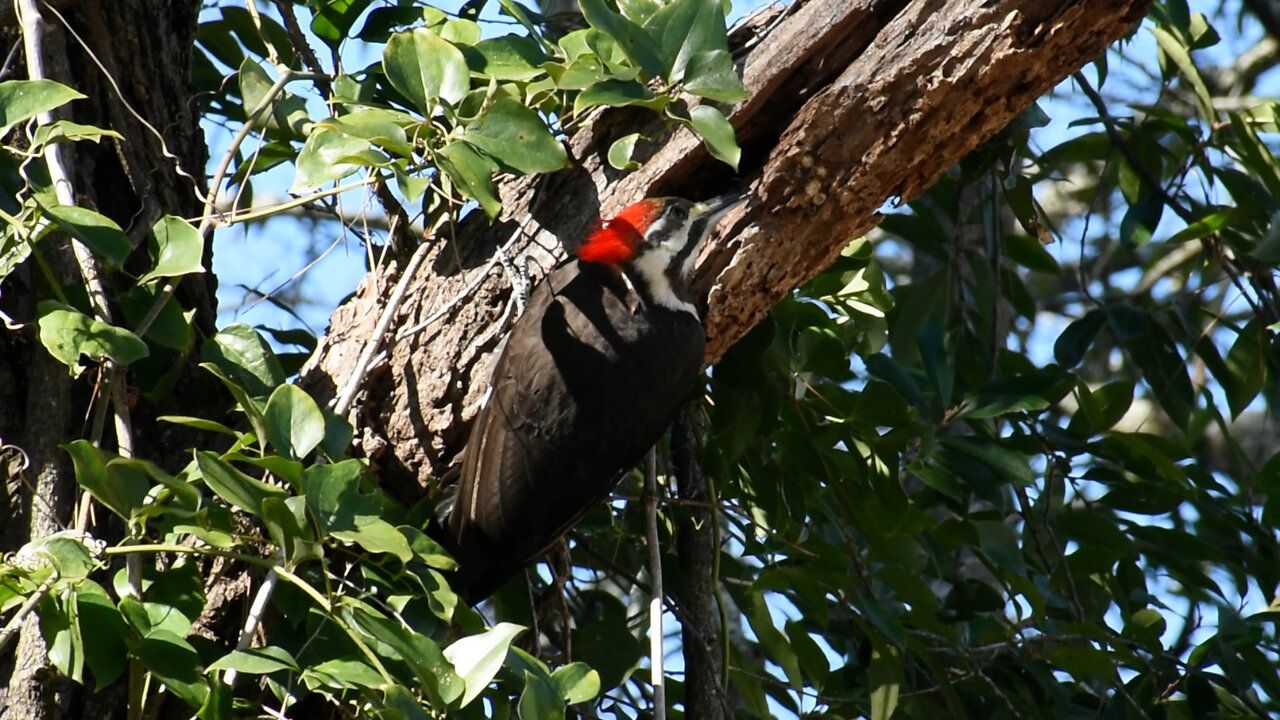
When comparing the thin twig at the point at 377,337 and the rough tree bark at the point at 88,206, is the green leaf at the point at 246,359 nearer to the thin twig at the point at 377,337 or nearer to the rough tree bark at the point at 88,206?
the thin twig at the point at 377,337

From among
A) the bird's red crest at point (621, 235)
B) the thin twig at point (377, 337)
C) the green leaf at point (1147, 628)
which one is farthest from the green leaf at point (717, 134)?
the green leaf at point (1147, 628)

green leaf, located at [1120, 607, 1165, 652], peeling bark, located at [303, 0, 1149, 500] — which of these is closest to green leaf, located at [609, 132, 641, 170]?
peeling bark, located at [303, 0, 1149, 500]

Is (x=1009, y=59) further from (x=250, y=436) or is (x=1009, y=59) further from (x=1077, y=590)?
(x=1077, y=590)

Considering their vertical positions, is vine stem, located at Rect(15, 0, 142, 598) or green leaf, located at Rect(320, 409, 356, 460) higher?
vine stem, located at Rect(15, 0, 142, 598)

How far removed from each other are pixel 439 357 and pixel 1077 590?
224 cm

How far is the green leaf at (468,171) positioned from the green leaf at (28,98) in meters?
0.64

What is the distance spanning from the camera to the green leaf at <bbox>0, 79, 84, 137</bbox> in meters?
2.23

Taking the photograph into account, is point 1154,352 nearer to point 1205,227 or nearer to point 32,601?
point 1205,227

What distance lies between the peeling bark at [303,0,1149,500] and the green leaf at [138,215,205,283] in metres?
0.53

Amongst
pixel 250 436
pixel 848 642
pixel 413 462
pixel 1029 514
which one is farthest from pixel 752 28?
pixel 848 642

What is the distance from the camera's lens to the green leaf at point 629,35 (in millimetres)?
2373

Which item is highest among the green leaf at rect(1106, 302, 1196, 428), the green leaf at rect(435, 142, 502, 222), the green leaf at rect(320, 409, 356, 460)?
the green leaf at rect(1106, 302, 1196, 428)

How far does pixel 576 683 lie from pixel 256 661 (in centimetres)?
49

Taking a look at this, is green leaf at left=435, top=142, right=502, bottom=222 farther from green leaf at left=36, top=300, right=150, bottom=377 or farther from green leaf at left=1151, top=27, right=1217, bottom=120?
green leaf at left=1151, top=27, right=1217, bottom=120
